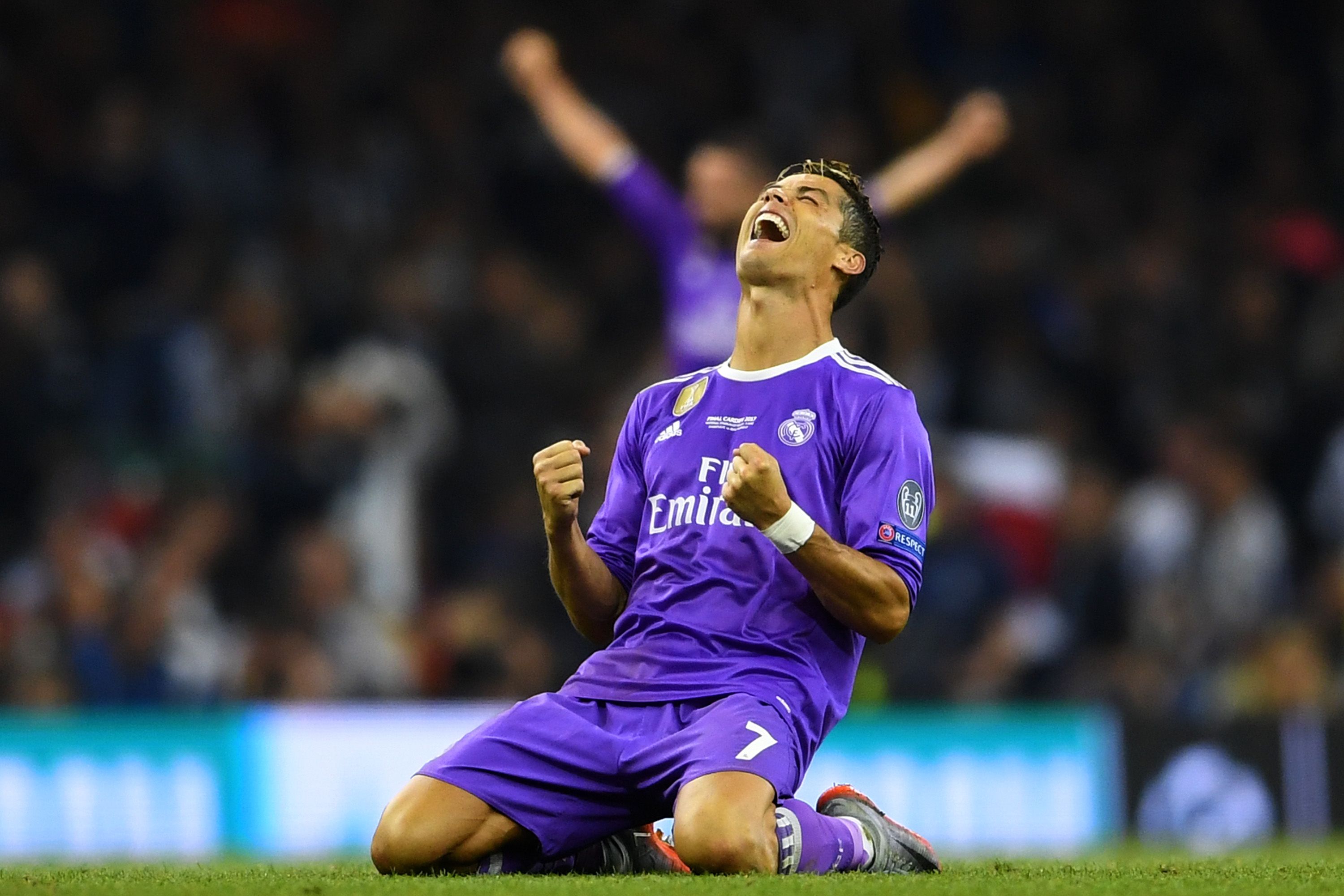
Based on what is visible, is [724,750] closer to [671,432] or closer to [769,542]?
[769,542]

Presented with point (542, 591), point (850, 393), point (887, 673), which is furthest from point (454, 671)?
point (850, 393)

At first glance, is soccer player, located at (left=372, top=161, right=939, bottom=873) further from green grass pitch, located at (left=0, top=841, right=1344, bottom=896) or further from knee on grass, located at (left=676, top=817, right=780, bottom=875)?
green grass pitch, located at (left=0, top=841, right=1344, bottom=896)

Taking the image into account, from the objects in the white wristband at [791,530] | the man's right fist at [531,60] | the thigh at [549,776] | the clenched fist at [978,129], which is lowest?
the thigh at [549,776]

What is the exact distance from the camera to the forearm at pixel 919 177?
6746 mm

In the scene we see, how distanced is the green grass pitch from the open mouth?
1.57 metres

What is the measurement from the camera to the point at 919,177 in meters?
6.77

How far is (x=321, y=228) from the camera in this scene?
10961 mm

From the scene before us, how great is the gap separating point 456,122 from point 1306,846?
6.62m

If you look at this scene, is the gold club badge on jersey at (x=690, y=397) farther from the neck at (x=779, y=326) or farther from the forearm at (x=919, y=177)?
the forearm at (x=919, y=177)

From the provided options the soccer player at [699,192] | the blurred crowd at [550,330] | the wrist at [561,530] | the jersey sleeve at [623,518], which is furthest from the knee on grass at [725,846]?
the blurred crowd at [550,330]

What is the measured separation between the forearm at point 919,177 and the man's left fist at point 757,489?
278cm

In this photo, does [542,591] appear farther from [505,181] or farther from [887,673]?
[505,181]

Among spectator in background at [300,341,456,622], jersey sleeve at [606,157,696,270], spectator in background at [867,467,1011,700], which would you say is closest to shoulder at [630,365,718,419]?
jersey sleeve at [606,157,696,270]

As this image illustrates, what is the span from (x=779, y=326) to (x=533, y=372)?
19.8 feet
